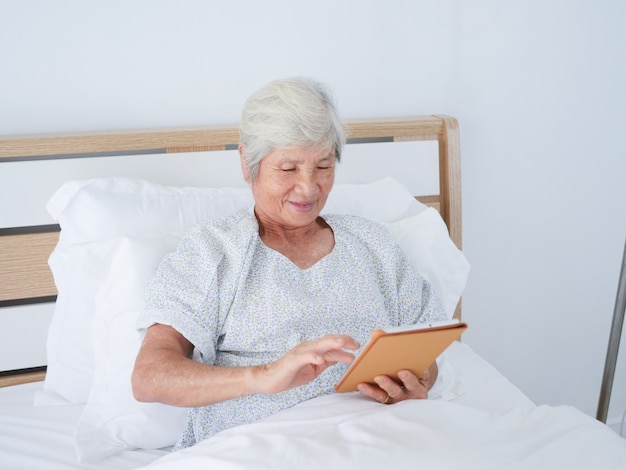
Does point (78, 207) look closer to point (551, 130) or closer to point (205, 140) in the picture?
point (205, 140)

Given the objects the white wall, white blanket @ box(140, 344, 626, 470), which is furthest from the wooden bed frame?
white blanket @ box(140, 344, 626, 470)

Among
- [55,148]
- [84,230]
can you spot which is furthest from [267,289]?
[55,148]

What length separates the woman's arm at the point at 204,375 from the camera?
1299mm

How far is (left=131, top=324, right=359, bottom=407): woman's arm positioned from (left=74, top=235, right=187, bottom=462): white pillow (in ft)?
0.72

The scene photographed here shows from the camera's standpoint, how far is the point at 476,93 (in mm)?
2461

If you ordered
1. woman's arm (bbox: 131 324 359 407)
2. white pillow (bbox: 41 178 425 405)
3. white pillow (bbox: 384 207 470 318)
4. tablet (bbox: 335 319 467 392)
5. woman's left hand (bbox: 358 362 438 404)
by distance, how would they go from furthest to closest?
white pillow (bbox: 384 207 470 318) → white pillow (bbox: 41 178 425 405) → woman's left hand (bbox: 358 362 438 404) → woman's arm (bbox: 131 324 359 407) → tablet (bbox: 335 319 467 392)

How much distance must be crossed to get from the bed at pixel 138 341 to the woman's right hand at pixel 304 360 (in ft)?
0.27

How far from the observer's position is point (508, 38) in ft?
8.09

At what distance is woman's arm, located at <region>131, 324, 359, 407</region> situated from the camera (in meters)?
1.30

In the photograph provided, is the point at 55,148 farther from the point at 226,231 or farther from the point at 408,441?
the point at 408,441

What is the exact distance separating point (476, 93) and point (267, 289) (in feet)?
4.09

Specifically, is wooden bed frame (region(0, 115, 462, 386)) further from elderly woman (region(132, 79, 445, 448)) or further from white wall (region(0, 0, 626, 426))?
elderly woman (region(132, 79, 445, 448))

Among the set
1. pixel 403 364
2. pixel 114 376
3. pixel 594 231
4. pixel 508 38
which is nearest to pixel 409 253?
pixel 403 364

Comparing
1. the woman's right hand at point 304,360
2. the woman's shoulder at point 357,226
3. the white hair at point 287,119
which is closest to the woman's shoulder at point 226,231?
the white hair at point 287,119
